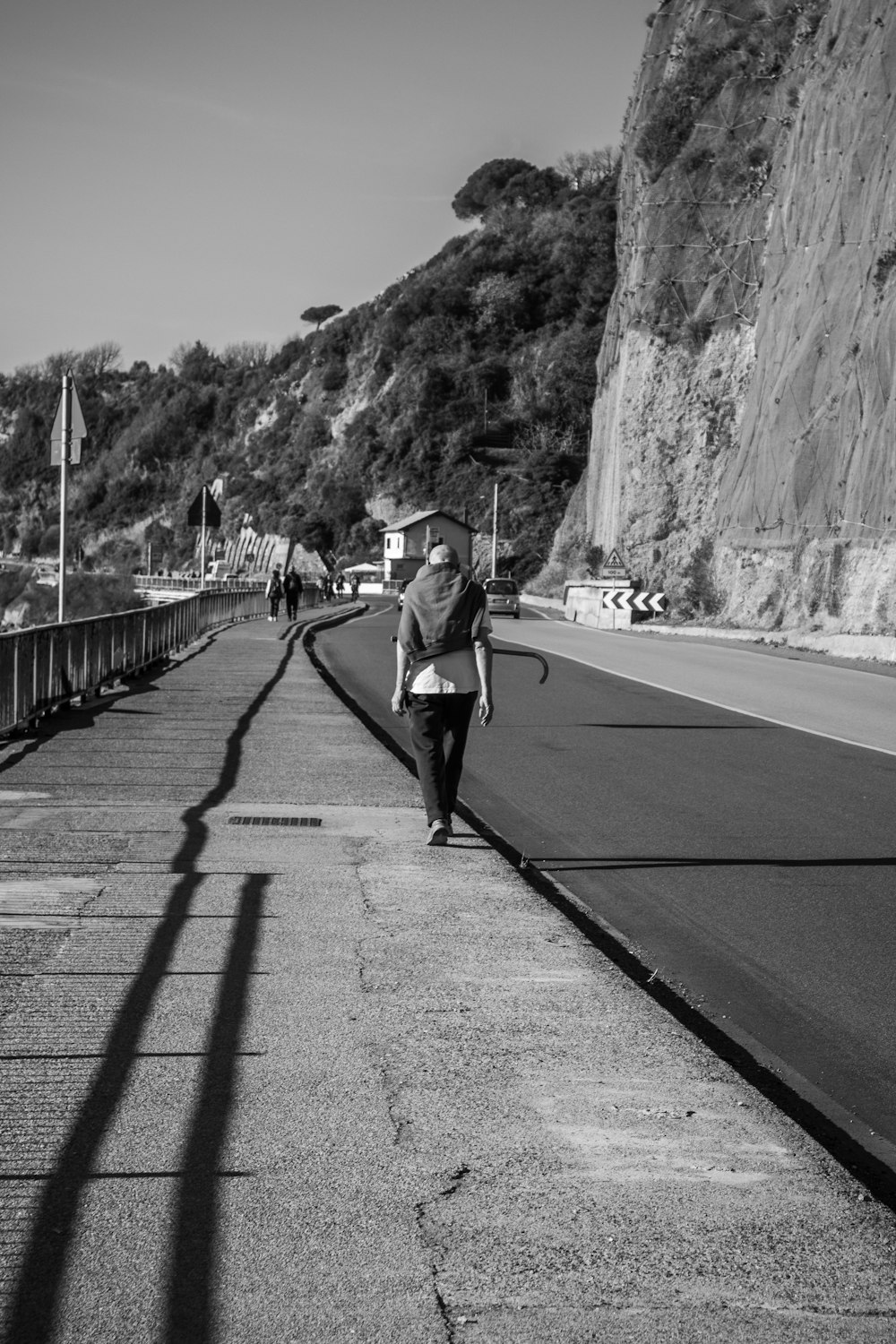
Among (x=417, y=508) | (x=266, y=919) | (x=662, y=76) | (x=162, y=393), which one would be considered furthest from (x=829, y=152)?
(x=162, y=393)

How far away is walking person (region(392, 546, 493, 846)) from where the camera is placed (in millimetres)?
A: 9453

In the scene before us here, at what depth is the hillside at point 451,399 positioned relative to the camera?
450 feet

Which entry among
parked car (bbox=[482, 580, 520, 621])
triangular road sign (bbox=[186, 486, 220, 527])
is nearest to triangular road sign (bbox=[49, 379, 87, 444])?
triangular road sign (bbox=[186, 486, 220, 527])

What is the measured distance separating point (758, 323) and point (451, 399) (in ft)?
289

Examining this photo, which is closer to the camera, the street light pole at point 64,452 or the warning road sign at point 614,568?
the street light pole at point 64,452

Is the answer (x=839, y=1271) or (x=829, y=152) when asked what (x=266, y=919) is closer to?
(x=839, y=1271)

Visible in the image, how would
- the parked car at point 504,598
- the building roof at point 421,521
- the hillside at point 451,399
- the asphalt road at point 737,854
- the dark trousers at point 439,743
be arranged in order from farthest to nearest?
the hillside at point 451,399 → the building roof at point 421,521 → the parked car at point 504,598 → the dark trousers at point 439,743 → the asphalt road at point 737,854

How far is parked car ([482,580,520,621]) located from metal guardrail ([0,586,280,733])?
30.0 meters

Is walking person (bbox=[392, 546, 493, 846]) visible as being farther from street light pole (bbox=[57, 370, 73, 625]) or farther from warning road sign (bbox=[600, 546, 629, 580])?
→ warning road sign (bbox=[600, 546, 629, 580])

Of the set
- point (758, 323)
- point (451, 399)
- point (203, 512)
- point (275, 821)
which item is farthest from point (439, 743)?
point (451, 399)

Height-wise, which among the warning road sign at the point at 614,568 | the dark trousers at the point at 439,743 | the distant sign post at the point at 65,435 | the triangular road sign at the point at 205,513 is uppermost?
the distant sign post at the point at 65,435

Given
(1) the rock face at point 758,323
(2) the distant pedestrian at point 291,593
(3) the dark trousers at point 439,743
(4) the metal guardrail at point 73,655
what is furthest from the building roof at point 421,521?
(3) the dark trousers at point 439,743

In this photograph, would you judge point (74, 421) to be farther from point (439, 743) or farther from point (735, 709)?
point (439, 743)

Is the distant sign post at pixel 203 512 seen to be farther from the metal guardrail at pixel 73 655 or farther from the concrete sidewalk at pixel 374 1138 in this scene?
the concrete sidewalk at pixel 374 1138
